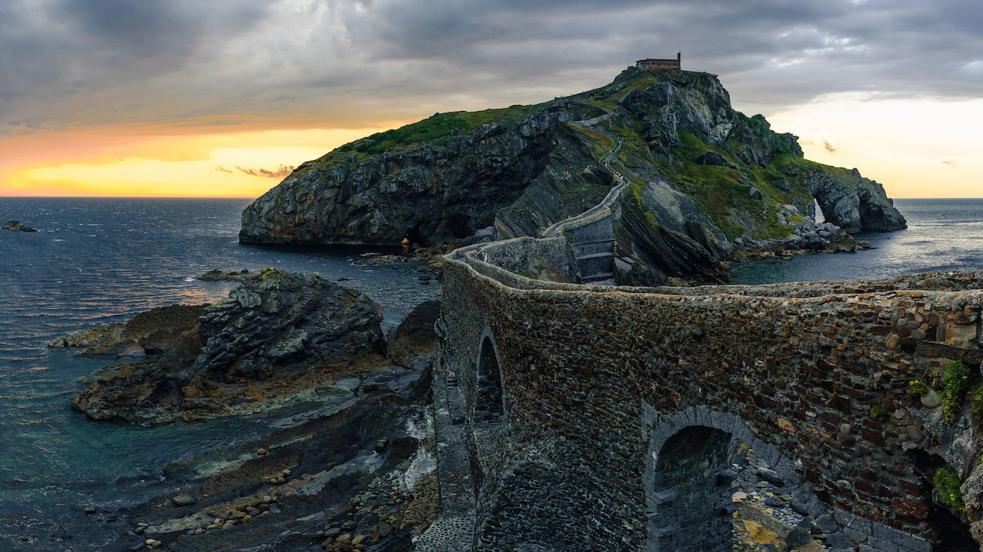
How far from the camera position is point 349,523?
2188 cm

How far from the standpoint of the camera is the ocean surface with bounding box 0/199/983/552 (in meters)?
25.0

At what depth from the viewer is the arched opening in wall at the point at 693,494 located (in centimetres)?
1178

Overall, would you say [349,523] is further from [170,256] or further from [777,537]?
[170,256]

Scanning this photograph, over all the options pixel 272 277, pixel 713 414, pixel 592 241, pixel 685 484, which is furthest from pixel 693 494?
pixel 592 241

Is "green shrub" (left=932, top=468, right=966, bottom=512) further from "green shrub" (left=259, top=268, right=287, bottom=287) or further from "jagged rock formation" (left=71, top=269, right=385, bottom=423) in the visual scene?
"green shrub" (left=259, top=268, right=287, bottom=287)

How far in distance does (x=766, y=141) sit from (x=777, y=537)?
12899cm

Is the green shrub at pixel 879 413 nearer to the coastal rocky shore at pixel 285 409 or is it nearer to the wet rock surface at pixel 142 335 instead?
the coastal rocky shore at pixel 285 409

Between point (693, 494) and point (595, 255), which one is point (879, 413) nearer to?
Result: point (693, 494)

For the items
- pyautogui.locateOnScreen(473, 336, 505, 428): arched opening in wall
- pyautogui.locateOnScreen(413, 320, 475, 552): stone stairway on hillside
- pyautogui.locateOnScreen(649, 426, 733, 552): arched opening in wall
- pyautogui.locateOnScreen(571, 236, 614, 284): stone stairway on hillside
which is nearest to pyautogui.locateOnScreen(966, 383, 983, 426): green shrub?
pyautogui.locateOnScreen(649, 426, 733, 552): arched opening in wall

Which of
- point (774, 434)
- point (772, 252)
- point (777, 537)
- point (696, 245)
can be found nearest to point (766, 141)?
point (772, 252)

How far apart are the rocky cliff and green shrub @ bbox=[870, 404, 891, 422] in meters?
53.8

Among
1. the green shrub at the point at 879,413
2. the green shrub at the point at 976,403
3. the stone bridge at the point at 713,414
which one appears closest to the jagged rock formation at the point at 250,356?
the stone bridge at the point at 713,414

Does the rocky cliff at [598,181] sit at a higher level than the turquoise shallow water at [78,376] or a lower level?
higher

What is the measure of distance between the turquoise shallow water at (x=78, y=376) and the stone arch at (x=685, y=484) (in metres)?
19.8
